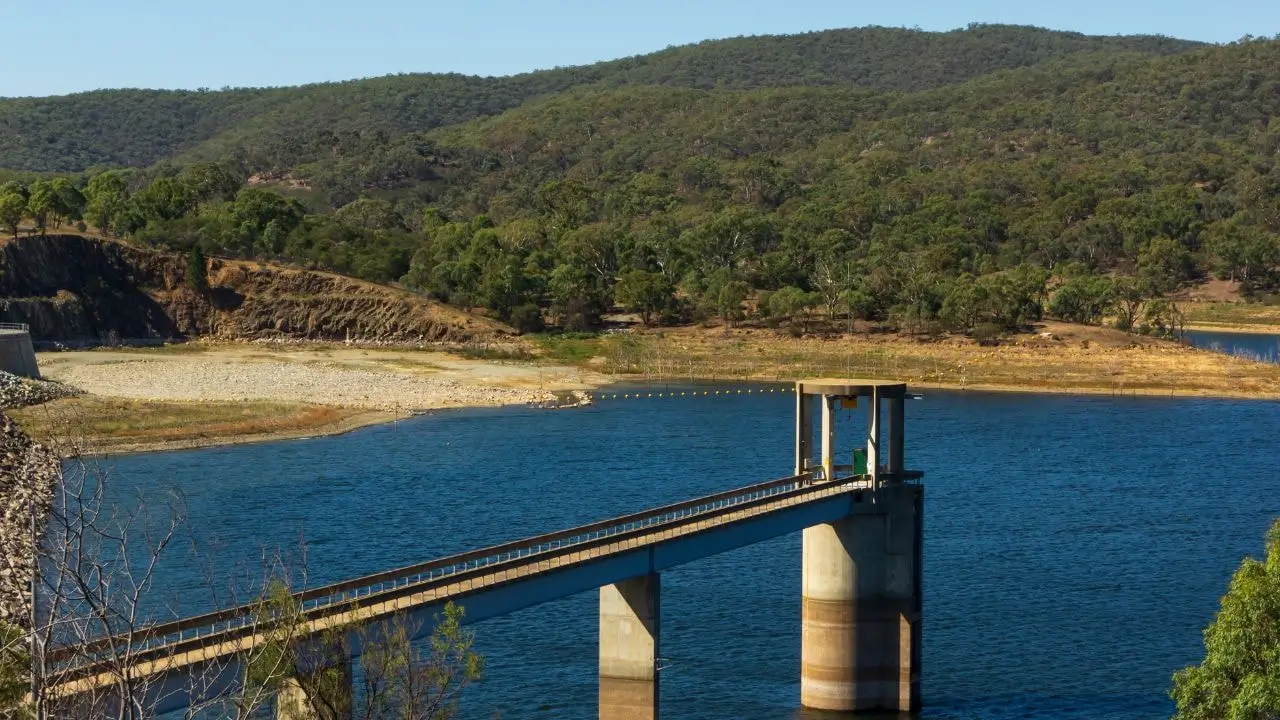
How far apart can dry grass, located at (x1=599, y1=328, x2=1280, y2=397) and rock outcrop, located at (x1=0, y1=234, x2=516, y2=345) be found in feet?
61.8

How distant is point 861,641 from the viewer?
1989 inches

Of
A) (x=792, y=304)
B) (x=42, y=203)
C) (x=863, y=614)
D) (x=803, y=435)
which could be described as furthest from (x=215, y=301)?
(x=863, y=614)

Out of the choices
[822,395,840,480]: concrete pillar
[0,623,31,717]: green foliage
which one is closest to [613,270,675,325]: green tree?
[822,395,840,480]: concrete pillar

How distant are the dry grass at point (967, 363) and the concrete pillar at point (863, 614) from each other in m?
84.6

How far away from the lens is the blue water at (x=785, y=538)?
52438 millimetres

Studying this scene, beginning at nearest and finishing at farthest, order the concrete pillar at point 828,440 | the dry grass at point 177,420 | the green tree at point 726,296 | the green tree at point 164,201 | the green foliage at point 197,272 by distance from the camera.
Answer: the concrete pillar at point 828,440 < the dry grass at point 177,420 < the green tree at point 726,296 < the green foliage at point 197,272 < the green tree at point 164,201

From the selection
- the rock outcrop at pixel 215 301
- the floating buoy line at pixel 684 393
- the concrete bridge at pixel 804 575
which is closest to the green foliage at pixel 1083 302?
the floating buoy line at pixel 684 393

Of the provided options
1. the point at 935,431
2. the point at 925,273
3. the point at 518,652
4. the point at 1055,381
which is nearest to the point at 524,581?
the point at 518,652

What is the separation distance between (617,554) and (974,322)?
113m

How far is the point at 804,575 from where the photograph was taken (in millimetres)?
51719

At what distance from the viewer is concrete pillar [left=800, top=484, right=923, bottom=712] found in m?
50.2

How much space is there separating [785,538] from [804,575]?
20715mm

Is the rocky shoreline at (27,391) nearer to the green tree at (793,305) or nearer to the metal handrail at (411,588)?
the metal handrail at (411,588)

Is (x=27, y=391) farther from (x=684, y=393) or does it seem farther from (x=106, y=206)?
(x=106, y=206)
